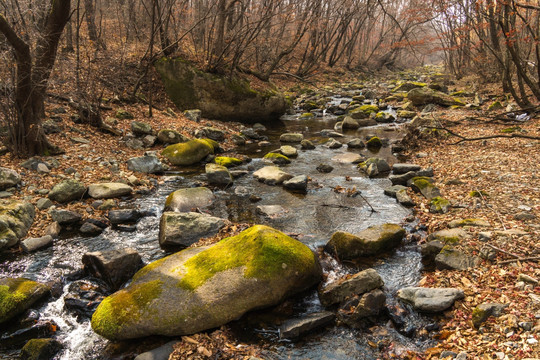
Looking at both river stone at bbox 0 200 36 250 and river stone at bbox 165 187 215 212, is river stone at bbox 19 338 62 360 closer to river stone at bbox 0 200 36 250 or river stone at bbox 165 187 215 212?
river stone at bbox 0 200 36 250

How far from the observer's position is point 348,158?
10164 millimetres

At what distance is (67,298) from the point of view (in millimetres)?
4215

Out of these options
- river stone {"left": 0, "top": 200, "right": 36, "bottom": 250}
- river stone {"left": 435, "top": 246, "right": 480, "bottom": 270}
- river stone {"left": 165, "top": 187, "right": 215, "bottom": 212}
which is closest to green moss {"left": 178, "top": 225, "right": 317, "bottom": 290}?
river stone {"left": 435, "top": 246, "right": 480, "bottom": 270}

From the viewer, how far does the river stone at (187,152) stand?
9.45 metres

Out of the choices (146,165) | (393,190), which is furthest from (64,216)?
(393,190)

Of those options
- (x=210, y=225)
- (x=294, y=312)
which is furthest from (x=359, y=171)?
(x=294, y=312)

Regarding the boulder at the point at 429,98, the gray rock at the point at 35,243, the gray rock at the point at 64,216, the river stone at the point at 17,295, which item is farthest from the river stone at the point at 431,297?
the boulder at the point at 429,98

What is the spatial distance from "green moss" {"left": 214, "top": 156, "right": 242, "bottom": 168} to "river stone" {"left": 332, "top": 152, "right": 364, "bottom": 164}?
2919mm

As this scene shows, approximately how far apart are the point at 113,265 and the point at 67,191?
2.78 metres

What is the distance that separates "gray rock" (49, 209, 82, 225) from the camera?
19.4 feet

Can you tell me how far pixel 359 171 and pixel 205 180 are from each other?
407cm

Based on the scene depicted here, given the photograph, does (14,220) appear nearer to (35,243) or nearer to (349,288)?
(35,243)

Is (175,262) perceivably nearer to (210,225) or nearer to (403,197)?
(210,225)

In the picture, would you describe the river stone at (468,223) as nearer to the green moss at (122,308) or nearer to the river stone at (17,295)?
the green moss at (122,308)
